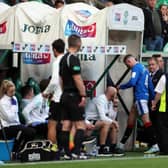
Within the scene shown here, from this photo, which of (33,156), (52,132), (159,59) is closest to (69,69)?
(52,132)

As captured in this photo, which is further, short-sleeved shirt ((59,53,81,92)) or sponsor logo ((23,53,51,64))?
sponsor logo ((23,53,51,64))

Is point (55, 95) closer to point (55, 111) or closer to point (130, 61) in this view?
point (55, 111)

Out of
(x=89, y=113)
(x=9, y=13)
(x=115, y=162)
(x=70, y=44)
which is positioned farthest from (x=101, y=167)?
(x=9, y=13)

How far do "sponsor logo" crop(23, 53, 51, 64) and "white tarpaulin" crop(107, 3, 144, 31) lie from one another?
1493 mm

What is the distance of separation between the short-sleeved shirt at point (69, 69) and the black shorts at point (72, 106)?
12cm

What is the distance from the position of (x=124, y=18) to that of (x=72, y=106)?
348 cm

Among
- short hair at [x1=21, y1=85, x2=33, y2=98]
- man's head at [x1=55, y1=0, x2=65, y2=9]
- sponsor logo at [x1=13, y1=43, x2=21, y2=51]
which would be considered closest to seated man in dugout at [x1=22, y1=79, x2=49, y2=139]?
short hair at [x1=21, y1=85, x2=33, y2=98]

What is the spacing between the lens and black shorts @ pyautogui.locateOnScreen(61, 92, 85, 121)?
12852 millimetres

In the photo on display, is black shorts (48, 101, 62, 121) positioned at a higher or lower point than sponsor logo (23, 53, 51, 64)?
lower

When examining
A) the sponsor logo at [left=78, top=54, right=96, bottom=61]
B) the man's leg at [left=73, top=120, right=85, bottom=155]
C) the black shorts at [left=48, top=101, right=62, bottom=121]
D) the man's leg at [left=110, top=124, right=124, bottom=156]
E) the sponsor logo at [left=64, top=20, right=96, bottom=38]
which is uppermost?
the sponsor logo at [left=64, top=20, right=96, bottom=38]

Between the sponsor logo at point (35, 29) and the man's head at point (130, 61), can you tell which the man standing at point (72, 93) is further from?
the sponsor logo at point (35, 29)

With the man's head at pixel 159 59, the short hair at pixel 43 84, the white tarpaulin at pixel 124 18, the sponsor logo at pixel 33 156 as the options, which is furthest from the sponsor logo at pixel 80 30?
the sponsor logo at pixel 33 156

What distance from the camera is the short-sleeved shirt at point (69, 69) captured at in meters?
12.8

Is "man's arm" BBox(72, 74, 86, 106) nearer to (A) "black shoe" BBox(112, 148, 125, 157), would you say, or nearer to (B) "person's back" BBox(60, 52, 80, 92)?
(B) "person's back" BBox(60, 52, 80, 92)
